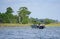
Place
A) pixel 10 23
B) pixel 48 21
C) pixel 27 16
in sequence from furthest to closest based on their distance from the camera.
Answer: pixel 48 21 < pixel 27 16 < pixel 10 23

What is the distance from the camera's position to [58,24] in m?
138

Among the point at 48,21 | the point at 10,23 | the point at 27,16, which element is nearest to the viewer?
the point at 10,23

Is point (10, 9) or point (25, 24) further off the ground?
point (10, 9)

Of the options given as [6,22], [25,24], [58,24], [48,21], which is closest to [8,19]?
[6,22]

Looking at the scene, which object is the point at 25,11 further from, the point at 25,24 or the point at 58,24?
the point at 58,24

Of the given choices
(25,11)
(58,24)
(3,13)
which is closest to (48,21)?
(58,24)

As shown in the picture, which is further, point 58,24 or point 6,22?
point 58,24

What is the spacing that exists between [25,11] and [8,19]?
10422 mm

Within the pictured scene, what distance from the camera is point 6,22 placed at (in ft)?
357

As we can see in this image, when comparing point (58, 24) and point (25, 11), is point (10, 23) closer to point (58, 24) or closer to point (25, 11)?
point (25, 11)

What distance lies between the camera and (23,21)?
370ft

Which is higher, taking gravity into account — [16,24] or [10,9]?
[10,9]

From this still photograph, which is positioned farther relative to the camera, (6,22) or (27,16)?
(27,16)

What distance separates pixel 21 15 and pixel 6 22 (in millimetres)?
8231
